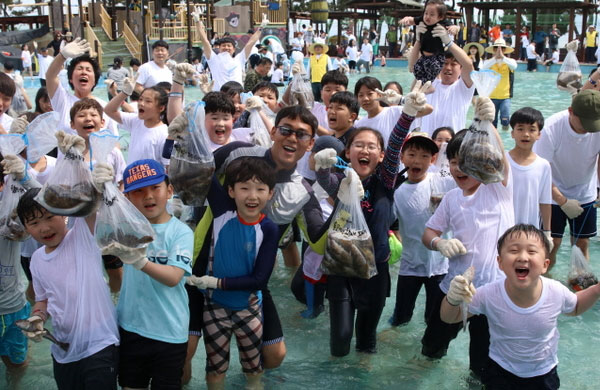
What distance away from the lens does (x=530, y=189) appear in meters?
3.92

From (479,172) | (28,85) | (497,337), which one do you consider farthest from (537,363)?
(28,85)

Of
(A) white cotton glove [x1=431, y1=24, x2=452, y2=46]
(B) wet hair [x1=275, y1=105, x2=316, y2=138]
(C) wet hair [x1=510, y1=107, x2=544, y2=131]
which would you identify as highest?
(A) white cotton glove [x1=431, y1=24, x2=452, y2=46]

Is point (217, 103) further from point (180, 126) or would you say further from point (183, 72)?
point (180, 126)

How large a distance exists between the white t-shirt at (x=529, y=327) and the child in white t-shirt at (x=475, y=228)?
43 cm

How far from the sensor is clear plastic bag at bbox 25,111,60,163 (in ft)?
10.4

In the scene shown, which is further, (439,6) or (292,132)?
(439,6)

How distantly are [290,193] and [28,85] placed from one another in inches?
851

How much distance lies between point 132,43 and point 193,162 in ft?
94.1

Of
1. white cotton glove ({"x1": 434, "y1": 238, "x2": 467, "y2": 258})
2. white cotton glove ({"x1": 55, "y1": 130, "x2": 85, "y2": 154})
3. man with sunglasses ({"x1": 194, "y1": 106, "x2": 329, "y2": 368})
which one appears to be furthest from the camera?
man with sunglasses ({"x1": 194, "y1": 106, "x2": 329, "y2": 368})

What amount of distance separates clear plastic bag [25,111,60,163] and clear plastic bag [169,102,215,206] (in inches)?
25.1

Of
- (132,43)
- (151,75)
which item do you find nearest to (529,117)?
(151,75)

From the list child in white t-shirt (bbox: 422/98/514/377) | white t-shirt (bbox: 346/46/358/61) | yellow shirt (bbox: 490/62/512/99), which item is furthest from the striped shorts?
white t-shirt (bbox: 346/46/358/61)

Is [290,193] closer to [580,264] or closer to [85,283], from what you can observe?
[85,283]

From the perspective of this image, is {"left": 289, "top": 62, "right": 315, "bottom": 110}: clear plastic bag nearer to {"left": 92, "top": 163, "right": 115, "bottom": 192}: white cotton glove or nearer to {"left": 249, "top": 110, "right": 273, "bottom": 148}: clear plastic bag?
{"left": 249, "top": 110, "right": 273, "bottom": 148}: clear plastic bag
